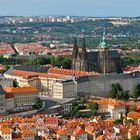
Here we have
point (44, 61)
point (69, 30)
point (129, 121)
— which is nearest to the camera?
point (129, 121)

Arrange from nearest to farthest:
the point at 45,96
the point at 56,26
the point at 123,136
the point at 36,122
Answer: the point at 123,136
the point at 36,122
the point at 45,96
the point at 56,26

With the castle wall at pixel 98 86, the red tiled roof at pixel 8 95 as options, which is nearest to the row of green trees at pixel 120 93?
the castle wall at pixel 98 86

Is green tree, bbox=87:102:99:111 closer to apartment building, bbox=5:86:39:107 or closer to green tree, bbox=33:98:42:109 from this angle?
green tree, bbox=33:98:42:109

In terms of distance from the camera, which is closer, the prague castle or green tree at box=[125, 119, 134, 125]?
green tree at box=[125, 119, 134, 125]

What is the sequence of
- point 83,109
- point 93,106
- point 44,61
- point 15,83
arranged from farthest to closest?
point 44,61 < point 15,83 < point 83,109 < point 93,106

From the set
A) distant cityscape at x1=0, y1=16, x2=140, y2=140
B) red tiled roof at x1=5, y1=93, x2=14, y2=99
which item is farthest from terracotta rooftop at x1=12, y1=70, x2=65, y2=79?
red tiled roof at x1=5, y1=93, x2=14, y2=99

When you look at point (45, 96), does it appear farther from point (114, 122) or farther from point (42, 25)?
point (42, 25)

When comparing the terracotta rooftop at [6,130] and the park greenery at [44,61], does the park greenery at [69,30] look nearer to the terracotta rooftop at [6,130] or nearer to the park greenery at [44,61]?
the park greenery at [44,61]

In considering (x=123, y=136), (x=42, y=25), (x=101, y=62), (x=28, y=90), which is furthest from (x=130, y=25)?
(x=123, y=136)

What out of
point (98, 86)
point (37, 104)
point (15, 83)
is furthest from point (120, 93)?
point (15, 83)

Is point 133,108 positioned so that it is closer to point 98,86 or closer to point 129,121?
point 129,121

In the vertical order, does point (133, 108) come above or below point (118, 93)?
above
